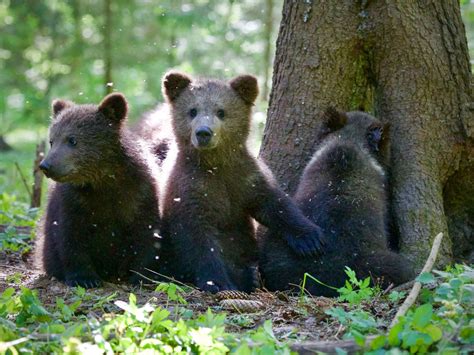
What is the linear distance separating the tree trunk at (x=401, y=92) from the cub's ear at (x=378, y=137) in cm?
21

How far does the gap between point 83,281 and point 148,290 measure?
2.18 feet

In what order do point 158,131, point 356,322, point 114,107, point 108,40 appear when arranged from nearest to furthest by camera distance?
point 356,322, point 114,107, point 158,131, point 108,40

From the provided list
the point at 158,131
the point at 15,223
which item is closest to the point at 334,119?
the point at 158,131

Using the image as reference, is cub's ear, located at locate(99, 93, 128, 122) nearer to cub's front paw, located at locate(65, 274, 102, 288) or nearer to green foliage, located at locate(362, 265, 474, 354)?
cub's front paw, located at locate(65, 274, 102, 288)

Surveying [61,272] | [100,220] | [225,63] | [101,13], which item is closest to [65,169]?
[100,220]

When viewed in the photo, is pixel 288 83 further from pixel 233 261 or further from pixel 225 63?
pixel 225 63

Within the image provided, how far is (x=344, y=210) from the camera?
6977 mm

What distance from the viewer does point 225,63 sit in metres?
18.1

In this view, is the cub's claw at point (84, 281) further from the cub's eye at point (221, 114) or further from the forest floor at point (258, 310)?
the cub's eye at point (221, 114)

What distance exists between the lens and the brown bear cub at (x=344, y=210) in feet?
22.0

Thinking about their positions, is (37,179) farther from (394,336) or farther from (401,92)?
(394,336)

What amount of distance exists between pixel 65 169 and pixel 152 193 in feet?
3.04

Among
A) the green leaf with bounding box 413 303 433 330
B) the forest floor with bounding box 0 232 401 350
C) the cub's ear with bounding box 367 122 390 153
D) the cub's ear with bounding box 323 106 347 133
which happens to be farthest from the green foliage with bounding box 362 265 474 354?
the cub's ear with bounding box 323 106 347 133

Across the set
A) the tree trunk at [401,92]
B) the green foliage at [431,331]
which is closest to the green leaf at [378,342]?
the green foliage at [431,331]
